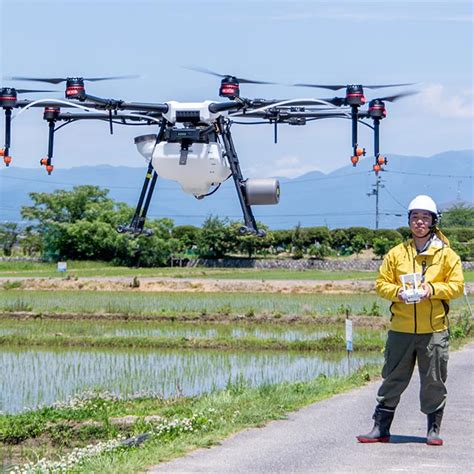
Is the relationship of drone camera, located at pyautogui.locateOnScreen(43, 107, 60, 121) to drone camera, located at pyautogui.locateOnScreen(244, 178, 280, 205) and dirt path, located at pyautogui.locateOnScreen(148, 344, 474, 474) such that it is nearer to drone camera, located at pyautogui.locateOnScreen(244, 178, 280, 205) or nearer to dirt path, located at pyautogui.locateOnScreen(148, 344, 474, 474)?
drone camera, located at pyautogui.locateOnScreen(244, 178, 280, 205)

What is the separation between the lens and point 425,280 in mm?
9906

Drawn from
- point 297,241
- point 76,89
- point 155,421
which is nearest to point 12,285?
point 76,89

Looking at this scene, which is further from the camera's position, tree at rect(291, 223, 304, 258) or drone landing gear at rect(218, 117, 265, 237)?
tree at rect(291, 223, 304, 258)

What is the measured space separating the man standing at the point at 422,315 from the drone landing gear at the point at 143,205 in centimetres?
797

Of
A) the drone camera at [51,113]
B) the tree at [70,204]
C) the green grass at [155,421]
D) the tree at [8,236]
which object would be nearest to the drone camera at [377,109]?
the green grass at [155,421]

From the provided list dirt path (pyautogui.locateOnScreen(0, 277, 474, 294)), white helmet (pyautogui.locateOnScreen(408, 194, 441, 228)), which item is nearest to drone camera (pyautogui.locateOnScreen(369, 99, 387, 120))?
white helmet (pyautogui.locateOnScreen(408, 194, 441, 228))

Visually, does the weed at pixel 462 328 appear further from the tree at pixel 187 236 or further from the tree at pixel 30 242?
the tree at pixel 30 242

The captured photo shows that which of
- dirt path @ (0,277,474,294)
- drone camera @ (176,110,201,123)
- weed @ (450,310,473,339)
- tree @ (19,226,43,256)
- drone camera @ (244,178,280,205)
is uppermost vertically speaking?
drone camera @ (176,110,201,123)

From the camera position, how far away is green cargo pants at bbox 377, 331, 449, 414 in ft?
32.8

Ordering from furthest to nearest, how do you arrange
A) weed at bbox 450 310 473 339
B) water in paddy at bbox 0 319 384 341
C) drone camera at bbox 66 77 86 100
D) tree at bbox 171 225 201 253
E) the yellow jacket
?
tree at bbox 171 225 201 253 < water in paddy at bbox 0 319 384 341 < weed at bbox 450 310 473 339 < drone camera at bbox 66 77 86 100 < the yellow jacket

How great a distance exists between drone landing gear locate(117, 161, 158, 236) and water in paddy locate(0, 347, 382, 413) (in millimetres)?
2461

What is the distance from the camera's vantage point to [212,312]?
34219 mm

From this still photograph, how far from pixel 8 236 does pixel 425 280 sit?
90213mm

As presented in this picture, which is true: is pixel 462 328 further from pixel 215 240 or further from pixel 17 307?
pixel 215 240
